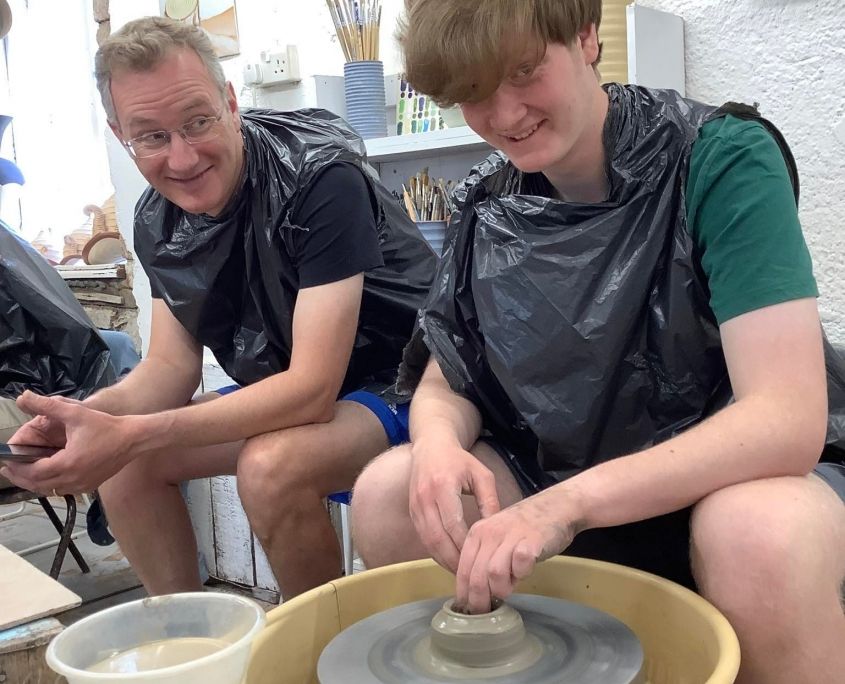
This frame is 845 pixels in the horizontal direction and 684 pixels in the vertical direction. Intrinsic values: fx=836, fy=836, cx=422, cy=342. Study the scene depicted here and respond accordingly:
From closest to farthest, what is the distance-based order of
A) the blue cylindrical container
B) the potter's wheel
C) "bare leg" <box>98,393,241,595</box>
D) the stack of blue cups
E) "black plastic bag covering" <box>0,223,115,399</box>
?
the potter's wheel
"bare leg" <box>98,393,241,595</box>
the blue cylindrical container
the stack of blue cups
"black plastic bag covering" <box>0,223,115,399</box>

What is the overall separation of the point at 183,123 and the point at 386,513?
78cm

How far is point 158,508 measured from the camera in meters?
1.55

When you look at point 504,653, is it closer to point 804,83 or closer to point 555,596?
point 555,596

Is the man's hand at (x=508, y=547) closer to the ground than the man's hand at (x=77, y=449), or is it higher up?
higher up

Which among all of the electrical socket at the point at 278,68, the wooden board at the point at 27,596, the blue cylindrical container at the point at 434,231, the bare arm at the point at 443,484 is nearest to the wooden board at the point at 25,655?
the wooden board at the point at 27,596

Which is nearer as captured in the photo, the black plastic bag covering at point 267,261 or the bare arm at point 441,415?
the bare arm at point 441,415

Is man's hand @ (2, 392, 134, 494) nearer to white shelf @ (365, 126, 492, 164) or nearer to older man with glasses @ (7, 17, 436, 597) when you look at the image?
older man with glasses @ (7, 17, 436, 597)

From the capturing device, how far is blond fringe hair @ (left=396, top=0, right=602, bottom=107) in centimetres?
91

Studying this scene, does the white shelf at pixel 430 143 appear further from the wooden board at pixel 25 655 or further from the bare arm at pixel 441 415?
the wooden board at pixel 25 655

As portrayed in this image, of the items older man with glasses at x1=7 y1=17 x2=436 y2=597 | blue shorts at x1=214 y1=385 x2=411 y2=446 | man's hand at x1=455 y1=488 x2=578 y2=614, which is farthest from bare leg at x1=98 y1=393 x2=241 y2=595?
man's hand at x1=455 y1=488 x2=578 y2=614

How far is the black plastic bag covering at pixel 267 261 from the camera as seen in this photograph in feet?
4.84

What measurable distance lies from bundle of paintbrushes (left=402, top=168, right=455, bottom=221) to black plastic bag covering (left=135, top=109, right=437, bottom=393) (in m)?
0.35

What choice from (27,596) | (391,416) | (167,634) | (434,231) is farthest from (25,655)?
(434,231)

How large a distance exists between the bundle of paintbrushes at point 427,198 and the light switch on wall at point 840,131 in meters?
0.83
